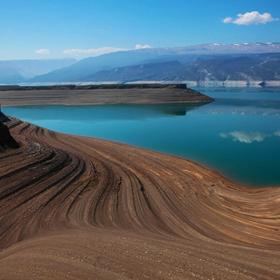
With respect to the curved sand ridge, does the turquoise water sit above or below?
below

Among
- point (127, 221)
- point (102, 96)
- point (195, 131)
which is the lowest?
point (102, 96)

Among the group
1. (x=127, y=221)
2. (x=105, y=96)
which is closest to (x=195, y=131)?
(x=127, y=221)

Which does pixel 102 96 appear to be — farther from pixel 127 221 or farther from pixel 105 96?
pixel 127 221

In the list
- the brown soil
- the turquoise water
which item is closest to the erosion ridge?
the brown soil

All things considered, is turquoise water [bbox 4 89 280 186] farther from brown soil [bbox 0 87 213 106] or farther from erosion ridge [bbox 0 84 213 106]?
erosion ridge [bbox 0 84 213 106]

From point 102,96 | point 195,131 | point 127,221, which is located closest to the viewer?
point 127,221

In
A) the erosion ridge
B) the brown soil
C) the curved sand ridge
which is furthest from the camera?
the erosion ridge

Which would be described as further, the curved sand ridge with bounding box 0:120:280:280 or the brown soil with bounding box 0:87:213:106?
the brown soil with bounding box 0:87:213:106
